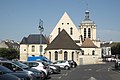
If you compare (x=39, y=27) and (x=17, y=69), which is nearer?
(x=17, y=69)

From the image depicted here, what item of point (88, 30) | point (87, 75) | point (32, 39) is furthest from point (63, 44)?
point (87, 75)

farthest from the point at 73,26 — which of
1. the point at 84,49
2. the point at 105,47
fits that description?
the point at 105,47

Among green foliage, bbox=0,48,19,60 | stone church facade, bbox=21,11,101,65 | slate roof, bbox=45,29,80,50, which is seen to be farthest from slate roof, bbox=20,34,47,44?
slate roof, bbox=45,29,80,50

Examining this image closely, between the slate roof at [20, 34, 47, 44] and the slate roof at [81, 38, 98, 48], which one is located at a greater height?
the slate roof at [20, 34, 47, 44]

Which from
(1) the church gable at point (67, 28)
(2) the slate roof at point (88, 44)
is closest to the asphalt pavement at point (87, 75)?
(1) the church gable at point (67, 28)

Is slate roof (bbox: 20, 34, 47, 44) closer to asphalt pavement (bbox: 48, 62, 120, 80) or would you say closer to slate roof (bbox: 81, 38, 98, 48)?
slate roof (bbox: 81, 38, 98, 48)

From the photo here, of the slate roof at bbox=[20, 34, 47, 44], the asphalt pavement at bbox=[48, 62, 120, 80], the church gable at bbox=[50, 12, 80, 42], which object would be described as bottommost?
the asphalt pavement at bbox=[48, 62, 120, 80]

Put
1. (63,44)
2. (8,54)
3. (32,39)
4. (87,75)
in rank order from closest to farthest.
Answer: (87,75), (63,44), (32,39), (8,54)

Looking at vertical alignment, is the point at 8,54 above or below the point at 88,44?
below

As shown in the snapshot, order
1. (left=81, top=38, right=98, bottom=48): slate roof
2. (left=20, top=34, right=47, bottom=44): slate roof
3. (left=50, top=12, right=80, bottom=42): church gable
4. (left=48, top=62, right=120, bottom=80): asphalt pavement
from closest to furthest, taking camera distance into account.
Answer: (left=48, top=62, right=120, bottom=80): asphalt pavement < (left=50, top=12, right=80, bottom=42): church gable < (left=20, top=34, right=47, bottom=44): slate roof < (left=81, top=38, right=98, bottom=48): slate roof

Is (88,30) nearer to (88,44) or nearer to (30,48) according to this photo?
(88,44)

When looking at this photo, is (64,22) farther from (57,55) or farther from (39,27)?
(39,27)

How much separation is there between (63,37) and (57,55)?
19.9ft

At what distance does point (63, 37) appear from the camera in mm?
85000
